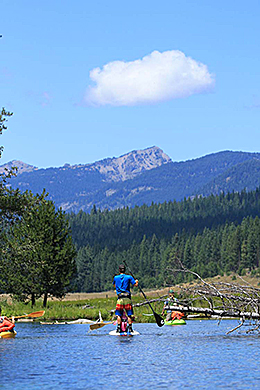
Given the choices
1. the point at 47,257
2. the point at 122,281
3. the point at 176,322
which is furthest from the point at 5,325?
the point at 47,257

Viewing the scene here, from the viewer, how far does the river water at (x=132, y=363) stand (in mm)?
15336

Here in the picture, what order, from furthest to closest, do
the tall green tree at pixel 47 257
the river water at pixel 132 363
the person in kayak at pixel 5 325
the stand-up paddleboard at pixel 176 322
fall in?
1. the tall green tree at pixel 47 257
2. the stand-up paddleboard at pixel 176 322
3. the person in kayak at pixel 5 325
4. the river water at pixel 132 363

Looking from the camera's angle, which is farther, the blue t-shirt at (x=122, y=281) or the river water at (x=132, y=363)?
the blue t-shirt at (x=122, y=281)

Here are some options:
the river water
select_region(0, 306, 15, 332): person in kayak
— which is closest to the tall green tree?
select_region(0, 306, 15, 332): person in kayak

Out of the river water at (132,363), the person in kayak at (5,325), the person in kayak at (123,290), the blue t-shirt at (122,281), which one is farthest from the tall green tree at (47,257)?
the blue t-shirt at (122,281)

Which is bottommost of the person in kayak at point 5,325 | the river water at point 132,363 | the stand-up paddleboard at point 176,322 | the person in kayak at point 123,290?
the stand-up paddleboard at point 176,322

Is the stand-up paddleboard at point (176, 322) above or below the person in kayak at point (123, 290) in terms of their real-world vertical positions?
below

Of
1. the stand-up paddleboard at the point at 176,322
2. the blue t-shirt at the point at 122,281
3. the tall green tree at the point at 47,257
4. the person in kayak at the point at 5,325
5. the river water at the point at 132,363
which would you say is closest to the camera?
the river water at the point at 132,363

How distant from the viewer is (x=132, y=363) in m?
19.0

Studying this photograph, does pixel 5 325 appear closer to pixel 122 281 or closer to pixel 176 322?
A: pixel 122 281

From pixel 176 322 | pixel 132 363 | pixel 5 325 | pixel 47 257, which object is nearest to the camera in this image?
pixel 132 363

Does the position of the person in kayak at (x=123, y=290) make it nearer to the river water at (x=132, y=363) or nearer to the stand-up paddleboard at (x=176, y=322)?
the river water at (x=132, y=363)

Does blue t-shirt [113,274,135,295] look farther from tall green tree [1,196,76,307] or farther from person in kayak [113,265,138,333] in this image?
tall green tree [1,196,76,307]

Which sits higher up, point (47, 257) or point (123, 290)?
point (47, 257)
